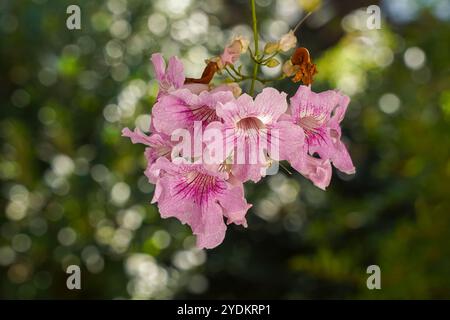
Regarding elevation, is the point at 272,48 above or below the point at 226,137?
above

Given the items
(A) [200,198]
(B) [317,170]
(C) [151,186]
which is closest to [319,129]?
(B) [317,170]

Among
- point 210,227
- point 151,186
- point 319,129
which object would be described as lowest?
point 210,227

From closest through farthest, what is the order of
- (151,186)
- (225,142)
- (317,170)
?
(225,142) → (317,170) → (151,186)

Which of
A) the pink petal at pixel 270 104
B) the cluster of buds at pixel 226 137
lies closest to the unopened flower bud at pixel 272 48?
the cluster of buds at pixel 226 137

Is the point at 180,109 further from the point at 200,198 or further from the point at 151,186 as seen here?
the point at 151,186

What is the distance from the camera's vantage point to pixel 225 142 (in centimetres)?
70

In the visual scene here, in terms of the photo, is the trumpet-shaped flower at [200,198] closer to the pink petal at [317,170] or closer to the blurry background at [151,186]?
the pink petal at [317,170]

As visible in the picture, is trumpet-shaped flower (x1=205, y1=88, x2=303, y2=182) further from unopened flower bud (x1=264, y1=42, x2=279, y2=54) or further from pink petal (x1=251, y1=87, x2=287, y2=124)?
unopened flower bud (x1=264, y1=42, x2=279, y2=54)

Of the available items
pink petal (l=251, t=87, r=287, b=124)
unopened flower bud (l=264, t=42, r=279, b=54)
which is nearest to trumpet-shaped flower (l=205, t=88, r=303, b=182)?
pink petal (l=251, t=87, r=287, b=124)

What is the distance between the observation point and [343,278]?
6.91ft

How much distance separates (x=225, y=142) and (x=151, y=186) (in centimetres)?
139

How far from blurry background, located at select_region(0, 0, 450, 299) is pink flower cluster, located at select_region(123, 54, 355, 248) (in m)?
1.23

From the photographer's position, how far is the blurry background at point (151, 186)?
6.67 feet
